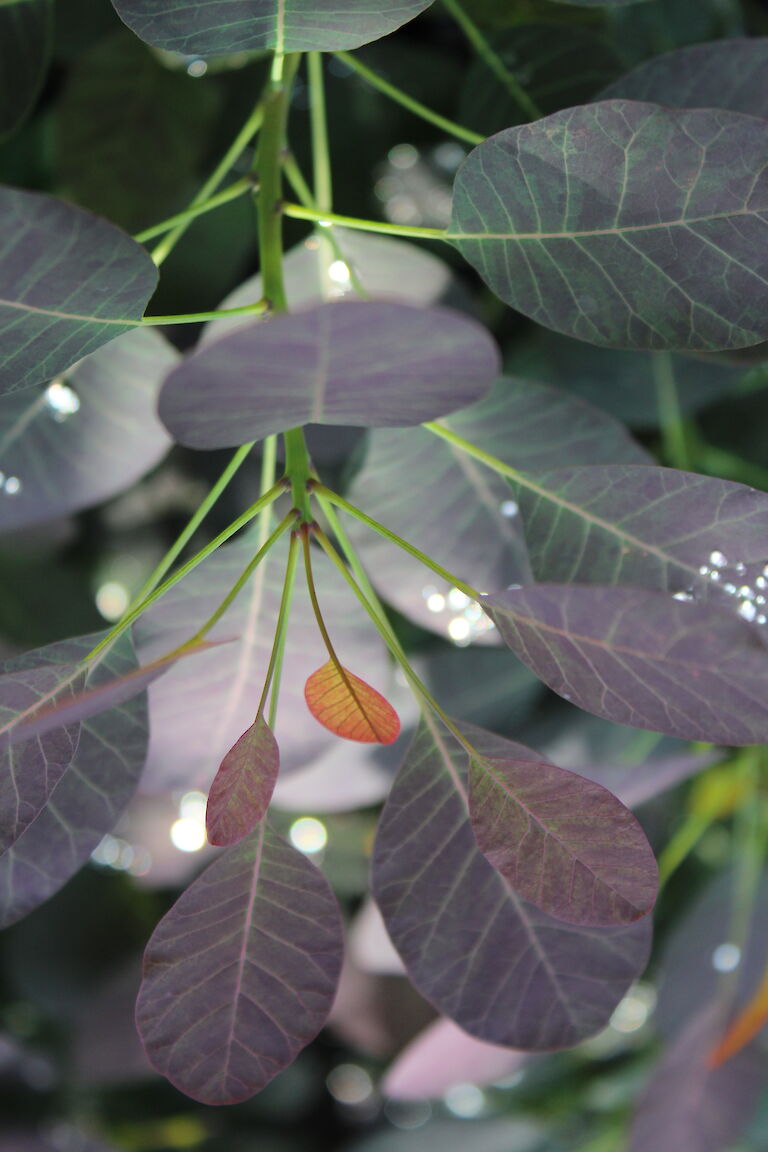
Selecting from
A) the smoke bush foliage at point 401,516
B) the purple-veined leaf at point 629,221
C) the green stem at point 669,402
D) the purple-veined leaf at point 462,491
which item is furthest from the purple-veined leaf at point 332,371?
the green stem at point 669,402

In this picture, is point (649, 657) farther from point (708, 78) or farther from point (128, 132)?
point (128, 132)

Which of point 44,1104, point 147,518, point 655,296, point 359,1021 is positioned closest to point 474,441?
point 655,296

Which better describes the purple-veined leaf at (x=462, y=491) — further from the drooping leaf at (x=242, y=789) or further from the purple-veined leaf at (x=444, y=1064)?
the purple-veined leaf at (x=444, y=1064)

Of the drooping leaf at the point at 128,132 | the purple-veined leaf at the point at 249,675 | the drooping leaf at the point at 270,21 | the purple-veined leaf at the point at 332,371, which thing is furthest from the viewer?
the drooping leaf at the point at 128,132

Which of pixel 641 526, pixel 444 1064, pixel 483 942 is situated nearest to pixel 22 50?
pixel 641 526

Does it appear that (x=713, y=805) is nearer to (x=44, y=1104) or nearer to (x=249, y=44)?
(x=249, y=44)
